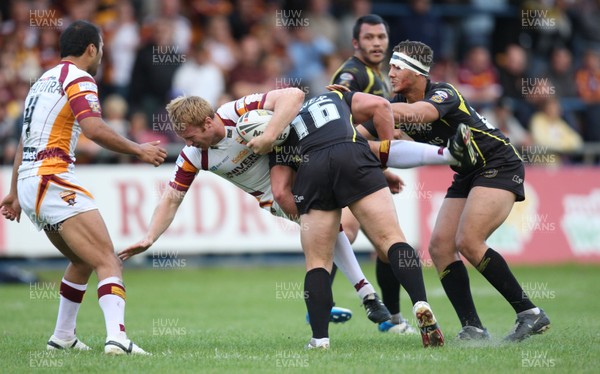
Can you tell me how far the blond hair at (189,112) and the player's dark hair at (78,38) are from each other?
0.86 metres

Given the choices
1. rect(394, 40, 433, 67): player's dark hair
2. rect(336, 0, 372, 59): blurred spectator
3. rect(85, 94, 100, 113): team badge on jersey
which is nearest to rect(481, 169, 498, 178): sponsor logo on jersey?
rect(394, 40, 433, 67): player's dark hair

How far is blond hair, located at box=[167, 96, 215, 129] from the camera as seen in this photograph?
26.0ft

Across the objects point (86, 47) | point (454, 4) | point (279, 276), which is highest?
point (454, 4)

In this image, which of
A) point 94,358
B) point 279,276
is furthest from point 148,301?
point 94,358

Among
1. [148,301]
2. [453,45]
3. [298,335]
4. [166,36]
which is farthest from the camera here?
[453,45]

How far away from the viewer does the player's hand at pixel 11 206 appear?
8.45 m

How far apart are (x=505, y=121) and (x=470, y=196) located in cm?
1042

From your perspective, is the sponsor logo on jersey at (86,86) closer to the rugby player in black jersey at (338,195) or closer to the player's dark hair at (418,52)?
the rugby player in black jersey at (338,195)

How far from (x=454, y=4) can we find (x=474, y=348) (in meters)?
15.5

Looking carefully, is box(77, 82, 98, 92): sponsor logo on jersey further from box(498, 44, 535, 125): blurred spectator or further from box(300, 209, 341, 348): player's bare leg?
box(498, 44, 535, 125): blurred spectator

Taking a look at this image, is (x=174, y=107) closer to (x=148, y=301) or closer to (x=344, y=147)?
(x=344, y=147)

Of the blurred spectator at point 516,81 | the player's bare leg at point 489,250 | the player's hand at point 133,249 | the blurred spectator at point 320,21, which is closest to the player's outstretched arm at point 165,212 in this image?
the player's hand at point 133,249

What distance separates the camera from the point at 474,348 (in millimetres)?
7953

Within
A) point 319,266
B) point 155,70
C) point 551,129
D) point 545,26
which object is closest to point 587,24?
point 545,26
